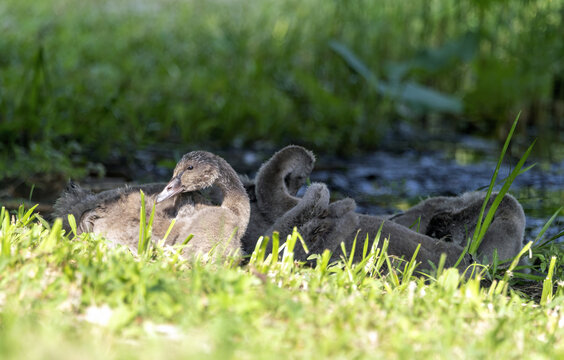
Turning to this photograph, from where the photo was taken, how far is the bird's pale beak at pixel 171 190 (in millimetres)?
3781

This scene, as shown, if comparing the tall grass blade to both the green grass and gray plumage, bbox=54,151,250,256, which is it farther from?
gray plumage, bbox=54,151,250,256

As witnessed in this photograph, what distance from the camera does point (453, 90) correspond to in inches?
429

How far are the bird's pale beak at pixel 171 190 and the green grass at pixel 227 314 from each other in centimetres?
44

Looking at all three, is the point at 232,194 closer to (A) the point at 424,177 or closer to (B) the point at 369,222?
(B) the point at 369,222

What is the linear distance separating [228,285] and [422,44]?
7.59 m

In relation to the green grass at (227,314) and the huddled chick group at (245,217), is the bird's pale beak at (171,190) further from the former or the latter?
the green grass at (227,314)

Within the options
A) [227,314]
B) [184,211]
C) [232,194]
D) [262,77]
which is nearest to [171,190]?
[184,211]

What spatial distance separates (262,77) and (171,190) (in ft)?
17.4

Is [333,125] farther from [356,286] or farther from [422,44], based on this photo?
[356,286]

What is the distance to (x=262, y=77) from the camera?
895 centimetres

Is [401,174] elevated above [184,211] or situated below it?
below

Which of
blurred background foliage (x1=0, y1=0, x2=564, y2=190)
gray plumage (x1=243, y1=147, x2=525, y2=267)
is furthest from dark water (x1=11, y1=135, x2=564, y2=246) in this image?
gray plumage (x1=243, y1=147, x2=525, y2=267)

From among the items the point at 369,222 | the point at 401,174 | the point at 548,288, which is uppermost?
the point at 369,222

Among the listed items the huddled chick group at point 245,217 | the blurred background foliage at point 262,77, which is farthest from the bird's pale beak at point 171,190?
the blurred background foliage at point 262,77
